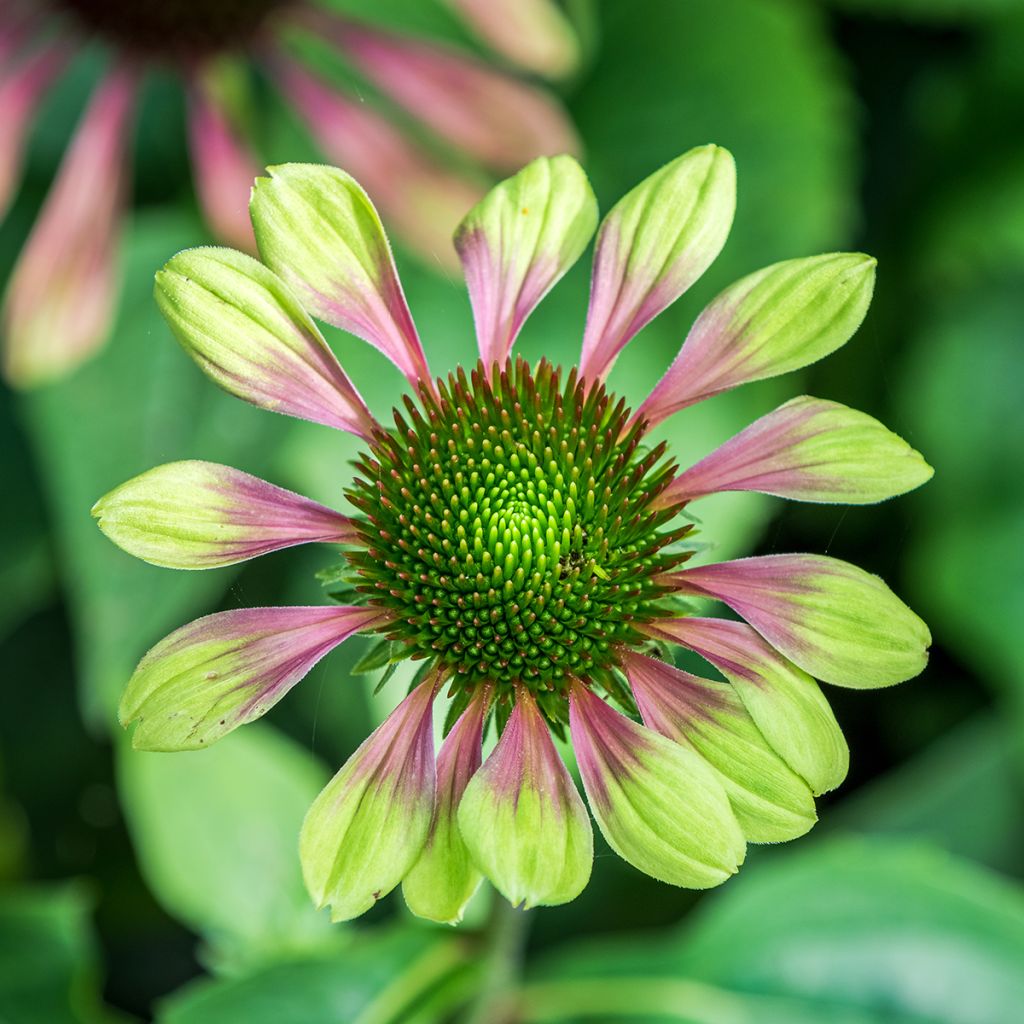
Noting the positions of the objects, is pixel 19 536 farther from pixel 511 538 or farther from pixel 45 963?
pixel 511 538

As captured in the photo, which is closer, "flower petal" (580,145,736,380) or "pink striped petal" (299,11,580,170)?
"flower petal" (580,145,736,380)

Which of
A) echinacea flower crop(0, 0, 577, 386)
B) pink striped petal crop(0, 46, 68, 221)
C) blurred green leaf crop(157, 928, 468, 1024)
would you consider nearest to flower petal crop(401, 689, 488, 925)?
blurred green leaf crop(157, 928, 468, 1024)

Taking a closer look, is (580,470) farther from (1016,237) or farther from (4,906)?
(1016,237)

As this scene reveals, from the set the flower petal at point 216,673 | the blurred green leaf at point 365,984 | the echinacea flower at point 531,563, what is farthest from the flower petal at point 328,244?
the blurred green leaf at point 365,984

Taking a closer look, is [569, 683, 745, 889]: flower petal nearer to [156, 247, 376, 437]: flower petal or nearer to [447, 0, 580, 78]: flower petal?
[156, 247, 376, 437]: flower petal

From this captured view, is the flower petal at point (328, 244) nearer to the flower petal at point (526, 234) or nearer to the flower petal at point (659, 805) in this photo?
the flower petal at point (526, 234)

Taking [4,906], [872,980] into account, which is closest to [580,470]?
[872,980]
